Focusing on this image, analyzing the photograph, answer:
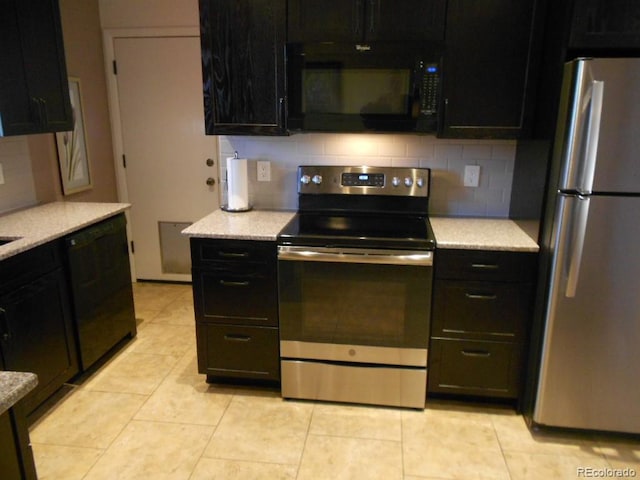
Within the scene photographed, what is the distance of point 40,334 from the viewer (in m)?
2.31

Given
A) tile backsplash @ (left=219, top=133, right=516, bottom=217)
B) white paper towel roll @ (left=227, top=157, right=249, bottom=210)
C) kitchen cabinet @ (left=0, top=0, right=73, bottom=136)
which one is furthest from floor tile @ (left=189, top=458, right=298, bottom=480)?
kitchen cabinet @ (left=0, top=0, right=73, bottom=136)

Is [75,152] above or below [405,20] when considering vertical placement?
below

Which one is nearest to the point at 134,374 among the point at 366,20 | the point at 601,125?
the point at 366,20

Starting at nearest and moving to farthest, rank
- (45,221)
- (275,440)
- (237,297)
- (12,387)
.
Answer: (12,387), (275,440), (237,297), (45,221)

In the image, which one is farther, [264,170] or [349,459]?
[264,170]

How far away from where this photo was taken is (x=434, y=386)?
2445 millimetres

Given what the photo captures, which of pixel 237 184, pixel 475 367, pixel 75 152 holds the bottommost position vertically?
pixel 475 367

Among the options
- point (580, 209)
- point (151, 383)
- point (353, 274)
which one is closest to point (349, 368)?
point (353, 274)

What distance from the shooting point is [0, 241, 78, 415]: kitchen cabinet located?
83.3 inches

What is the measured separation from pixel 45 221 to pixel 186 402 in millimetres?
1222

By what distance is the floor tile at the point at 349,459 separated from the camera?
202cm

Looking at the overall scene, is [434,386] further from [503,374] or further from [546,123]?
[546,123]

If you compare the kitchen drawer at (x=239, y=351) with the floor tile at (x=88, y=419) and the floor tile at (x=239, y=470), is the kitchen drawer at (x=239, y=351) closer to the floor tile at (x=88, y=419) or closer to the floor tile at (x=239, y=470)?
the floor tile at (x=88, y=419)

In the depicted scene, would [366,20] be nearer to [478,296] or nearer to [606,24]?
[606,24]
